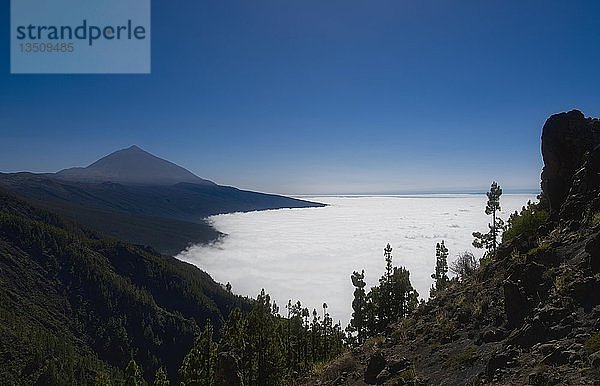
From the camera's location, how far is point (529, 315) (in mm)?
13734

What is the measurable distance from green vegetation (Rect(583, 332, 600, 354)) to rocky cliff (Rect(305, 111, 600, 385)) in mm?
26

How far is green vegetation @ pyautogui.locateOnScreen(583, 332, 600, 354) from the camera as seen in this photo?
9.58 meters

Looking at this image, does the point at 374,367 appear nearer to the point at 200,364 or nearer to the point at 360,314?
the point at 200,364

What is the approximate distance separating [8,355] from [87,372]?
3172cm

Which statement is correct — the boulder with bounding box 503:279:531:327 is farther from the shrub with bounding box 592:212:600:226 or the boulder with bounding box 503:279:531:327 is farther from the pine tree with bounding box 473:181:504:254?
the pine tree with bounding box 473:181:504:254

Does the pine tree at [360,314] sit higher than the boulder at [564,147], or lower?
lower

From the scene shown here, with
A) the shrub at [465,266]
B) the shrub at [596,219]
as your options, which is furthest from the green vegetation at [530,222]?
the shrub at [596,219]

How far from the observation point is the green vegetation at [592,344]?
9578 millimetres

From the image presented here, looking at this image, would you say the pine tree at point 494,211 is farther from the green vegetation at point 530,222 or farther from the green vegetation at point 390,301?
the green vegetation at point 530,222

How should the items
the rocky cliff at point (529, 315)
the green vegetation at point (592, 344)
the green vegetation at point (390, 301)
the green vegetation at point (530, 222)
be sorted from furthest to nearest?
the green vegetation at point (390, 301)
the green vegetation at point (530, 222)
the rocky cliff at point (529, 315)
the green vegetation at point (592, 344)

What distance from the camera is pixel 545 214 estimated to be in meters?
25.2

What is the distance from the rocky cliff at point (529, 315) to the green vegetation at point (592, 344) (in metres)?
0.03

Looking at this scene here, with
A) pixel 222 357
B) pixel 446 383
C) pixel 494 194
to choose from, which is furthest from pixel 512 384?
pixel 494 194

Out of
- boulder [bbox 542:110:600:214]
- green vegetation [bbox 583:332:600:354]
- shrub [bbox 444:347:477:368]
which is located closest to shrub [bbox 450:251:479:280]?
boulder [bbox 542:110:600:214]
